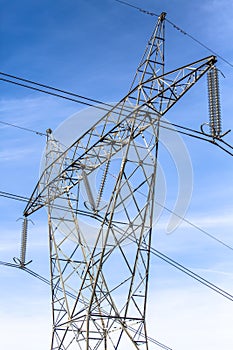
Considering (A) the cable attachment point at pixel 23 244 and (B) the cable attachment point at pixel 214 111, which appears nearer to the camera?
(B) the cable attachment point at pixel 214 111

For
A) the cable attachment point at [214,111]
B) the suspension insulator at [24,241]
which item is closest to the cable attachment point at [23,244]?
the suspension insulator at [24,241]

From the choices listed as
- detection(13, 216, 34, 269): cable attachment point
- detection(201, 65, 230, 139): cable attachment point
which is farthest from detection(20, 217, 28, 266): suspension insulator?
detection(201, 65, 230, 139): cable attachment point

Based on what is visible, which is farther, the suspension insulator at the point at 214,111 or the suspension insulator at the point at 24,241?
the suspension insulator at the point at 24,241

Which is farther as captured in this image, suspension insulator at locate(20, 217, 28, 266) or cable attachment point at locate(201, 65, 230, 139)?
suspension insulator at locate(20, 217, 28, 266)

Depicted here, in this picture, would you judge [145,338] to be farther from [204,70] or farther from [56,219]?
[204,70]

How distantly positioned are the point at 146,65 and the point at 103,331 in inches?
395

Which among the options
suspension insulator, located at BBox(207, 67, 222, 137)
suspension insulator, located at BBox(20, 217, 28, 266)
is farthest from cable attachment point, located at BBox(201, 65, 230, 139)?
suspension insulator, located at BBox(20, 217, 28, 266)

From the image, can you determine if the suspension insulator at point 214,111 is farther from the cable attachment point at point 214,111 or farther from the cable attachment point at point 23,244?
the cable attachment point at point 23,244

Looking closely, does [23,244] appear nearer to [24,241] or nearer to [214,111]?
[24,241]

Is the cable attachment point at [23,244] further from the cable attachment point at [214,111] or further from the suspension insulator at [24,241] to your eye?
the cable attachment point at [214,111]

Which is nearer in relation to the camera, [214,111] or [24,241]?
[214,111]

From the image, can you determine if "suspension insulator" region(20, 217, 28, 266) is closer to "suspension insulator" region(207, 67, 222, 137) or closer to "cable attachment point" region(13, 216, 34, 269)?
"cable attachment point" region(13, 216, 34, 269)

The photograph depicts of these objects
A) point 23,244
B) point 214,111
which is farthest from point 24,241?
point 214,111

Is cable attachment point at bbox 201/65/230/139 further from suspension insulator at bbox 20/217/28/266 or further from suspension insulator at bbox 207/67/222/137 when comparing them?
suspension insulator at bbox 20/217/28/266
